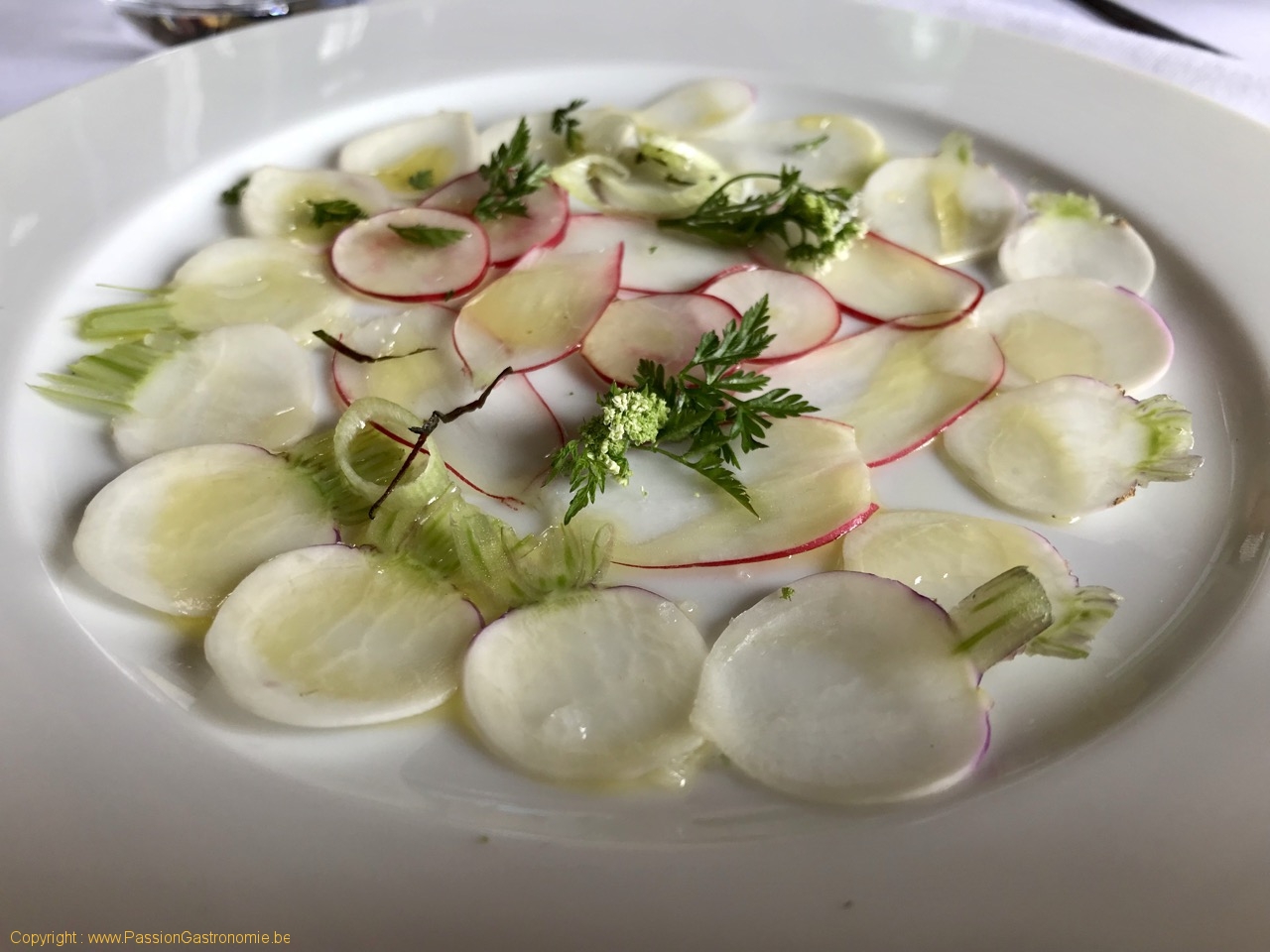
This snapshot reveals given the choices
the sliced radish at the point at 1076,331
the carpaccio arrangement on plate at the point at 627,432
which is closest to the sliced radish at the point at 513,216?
the carpaccio arrangement on plate at the point at 627,432

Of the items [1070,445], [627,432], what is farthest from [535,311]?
[1070,445]

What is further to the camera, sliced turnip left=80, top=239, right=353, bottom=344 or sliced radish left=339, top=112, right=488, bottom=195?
sliced radish left=339, top=112, right=488, bottom=195

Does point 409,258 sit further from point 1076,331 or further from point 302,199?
point 1076,331

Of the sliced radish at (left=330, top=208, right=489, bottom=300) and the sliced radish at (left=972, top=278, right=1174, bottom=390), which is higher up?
the sliced radish at (left=972, top=278, right=1174, bottom=390)

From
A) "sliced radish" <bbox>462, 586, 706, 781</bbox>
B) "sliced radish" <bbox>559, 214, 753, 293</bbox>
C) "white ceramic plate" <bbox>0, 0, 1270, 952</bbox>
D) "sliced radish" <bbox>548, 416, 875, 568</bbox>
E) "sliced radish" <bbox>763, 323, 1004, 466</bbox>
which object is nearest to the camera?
"white ceramic plate" <bbox>0, 0, 1270, 952</bbox>

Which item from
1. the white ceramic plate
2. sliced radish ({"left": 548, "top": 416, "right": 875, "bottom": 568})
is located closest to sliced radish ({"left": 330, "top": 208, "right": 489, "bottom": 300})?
the white ceramic plate

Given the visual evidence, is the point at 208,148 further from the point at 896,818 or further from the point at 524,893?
the point at 896,818

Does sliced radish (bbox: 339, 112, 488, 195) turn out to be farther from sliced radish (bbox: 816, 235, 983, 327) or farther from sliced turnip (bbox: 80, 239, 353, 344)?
sliced radish (bbox: 816, 235, 983, 327)

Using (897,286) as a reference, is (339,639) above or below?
below
